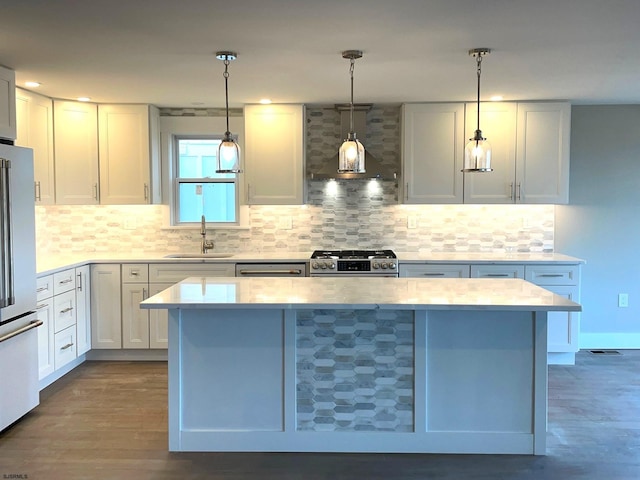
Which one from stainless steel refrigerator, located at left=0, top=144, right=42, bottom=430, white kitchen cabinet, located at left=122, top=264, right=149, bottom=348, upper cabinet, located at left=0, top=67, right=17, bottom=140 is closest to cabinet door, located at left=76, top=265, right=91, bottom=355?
white kitchen cabinet, located at left=122, top=264, right=149, bottom=348

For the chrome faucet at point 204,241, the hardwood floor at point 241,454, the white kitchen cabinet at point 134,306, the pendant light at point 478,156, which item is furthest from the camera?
the chrome faucet at point 204,241

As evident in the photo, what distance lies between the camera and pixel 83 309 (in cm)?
445

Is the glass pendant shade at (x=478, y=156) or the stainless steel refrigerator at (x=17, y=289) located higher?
the glass pendant shade at (x=478, y=156)

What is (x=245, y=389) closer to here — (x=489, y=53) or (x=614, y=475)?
(x=614, y=475)

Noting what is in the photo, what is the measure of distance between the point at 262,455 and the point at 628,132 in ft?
14.0

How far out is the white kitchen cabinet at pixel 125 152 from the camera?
4805 millimetres

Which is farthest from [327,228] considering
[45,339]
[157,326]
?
[45,339]

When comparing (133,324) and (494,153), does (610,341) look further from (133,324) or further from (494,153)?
(133,324)

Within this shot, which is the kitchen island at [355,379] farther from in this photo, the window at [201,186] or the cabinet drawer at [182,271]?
the window at [201,186]

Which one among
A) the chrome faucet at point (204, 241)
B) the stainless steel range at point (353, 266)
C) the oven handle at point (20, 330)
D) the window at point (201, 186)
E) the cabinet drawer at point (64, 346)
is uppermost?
the window at point (201, 186)

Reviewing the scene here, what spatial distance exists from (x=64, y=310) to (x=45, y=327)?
0.29 meters

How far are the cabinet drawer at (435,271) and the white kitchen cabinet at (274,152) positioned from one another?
3.71 ft

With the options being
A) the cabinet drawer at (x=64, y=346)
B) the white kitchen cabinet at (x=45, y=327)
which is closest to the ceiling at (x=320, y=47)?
the white kitchen cabinet at (x=45, y=327)

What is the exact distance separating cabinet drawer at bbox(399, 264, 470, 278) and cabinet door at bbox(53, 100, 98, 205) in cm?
280
